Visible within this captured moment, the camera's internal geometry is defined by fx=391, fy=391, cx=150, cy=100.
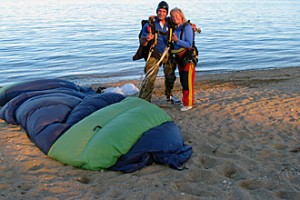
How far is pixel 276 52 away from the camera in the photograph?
1795 centimetres

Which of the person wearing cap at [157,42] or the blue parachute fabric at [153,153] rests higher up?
the person wearing cap at [157,42]

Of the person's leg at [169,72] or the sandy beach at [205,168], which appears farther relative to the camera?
the person's leg at [169,72]

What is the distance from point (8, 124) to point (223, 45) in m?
15.2

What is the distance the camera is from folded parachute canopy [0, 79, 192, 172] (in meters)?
4.68

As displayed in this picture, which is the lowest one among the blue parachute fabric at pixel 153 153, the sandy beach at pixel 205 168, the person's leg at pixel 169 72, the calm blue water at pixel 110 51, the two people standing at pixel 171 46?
the calm blue water at pixel 110 51

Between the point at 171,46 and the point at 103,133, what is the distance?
3027 millimetres

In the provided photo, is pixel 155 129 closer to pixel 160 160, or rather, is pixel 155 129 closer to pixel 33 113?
pixel 160 160

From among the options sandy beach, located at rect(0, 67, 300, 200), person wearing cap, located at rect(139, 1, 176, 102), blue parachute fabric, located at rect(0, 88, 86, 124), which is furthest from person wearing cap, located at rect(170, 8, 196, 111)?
blue parachute fabric, located at rect(0, 88, 86, 124)

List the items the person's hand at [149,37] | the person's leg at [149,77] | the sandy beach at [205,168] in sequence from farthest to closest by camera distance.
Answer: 1. the person's leg at [149,77]
2. the person's hand at [149,37]
3. the sandy beach at [205,168]

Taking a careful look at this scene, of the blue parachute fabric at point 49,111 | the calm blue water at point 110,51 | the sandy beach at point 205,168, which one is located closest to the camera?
the sandy beach at point 205,168

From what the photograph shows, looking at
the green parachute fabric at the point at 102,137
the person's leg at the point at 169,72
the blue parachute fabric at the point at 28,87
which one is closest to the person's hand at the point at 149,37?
the person's leg at the point at 169,72

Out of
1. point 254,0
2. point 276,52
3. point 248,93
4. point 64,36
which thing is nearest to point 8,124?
point 248,93

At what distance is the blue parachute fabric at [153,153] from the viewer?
15.4 feet

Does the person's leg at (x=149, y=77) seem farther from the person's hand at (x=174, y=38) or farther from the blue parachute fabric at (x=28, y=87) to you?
the blue parachute fabric at (x=28, y=87)
